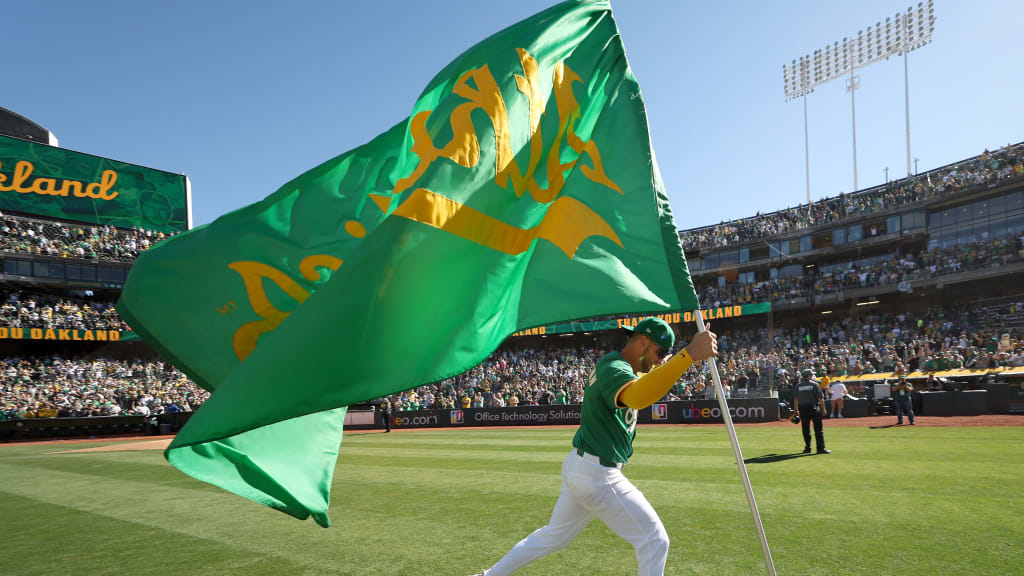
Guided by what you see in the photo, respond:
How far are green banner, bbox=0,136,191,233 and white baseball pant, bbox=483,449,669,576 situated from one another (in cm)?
5483

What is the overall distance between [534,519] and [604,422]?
14.5 feet

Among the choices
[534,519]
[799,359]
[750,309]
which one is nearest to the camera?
[534,519]

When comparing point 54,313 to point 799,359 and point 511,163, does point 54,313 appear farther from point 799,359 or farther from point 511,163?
point 511,163

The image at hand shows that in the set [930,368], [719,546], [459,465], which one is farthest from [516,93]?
[930,368]

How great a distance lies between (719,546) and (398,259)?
4.90 meters

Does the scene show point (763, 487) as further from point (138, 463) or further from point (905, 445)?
point (138, 463)

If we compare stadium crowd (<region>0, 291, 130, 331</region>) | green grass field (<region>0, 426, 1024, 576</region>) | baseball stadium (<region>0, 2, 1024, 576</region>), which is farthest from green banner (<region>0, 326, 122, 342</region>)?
green grass field (<region>0, 426, 1024, 576</region>)

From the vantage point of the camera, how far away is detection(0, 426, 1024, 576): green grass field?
6.09 m

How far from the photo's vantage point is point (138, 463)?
17328mm

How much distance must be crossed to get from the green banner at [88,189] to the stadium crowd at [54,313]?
263 inches

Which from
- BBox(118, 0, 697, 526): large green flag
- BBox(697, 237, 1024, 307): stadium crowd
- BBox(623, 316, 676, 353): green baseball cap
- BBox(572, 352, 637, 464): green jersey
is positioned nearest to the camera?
BBox(118, 0, 697, 526): large green flag

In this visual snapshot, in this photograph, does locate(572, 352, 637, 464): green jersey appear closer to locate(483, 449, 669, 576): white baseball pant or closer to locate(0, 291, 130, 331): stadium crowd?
locate(483, 449, 669, 576): white baseball pant

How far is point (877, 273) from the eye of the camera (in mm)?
40250

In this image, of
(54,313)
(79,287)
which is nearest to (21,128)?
(79,287)
